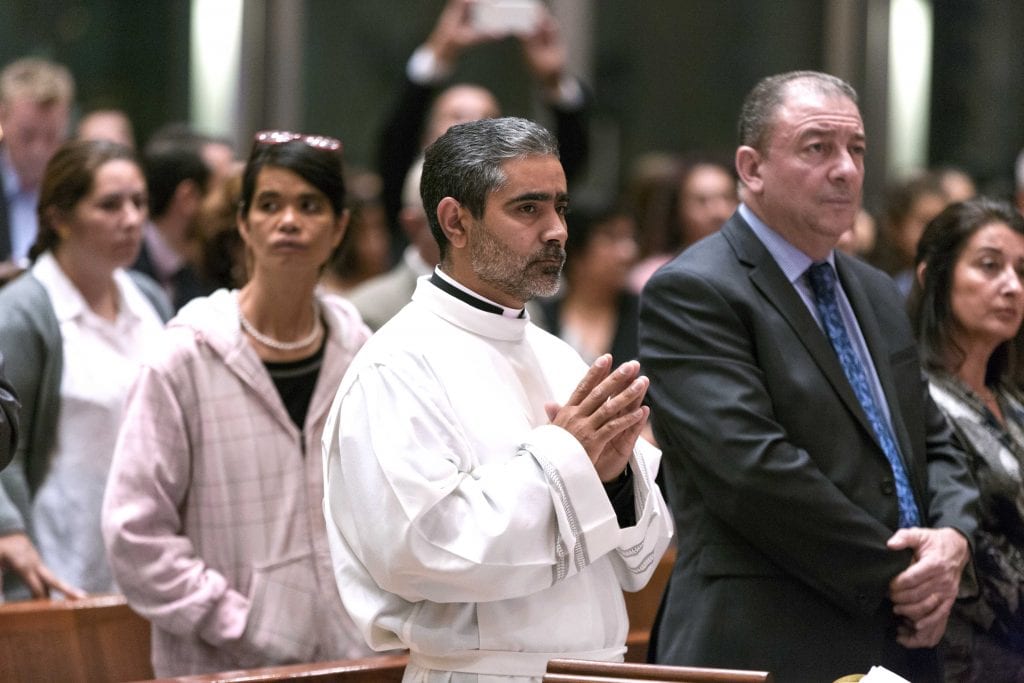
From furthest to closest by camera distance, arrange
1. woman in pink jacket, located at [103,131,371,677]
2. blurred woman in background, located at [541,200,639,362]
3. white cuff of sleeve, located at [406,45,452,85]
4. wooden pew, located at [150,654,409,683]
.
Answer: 1. blurred woman in background, located at [541,200,639,362]
2. white cuff of sleeve, located at [406,45,452,85]
3. woman in pink jacket, located at [103,131,371,677]
4. wooden pew, located at [150,654,409,683]

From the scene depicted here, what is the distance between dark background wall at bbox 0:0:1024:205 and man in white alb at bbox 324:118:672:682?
15.3ft

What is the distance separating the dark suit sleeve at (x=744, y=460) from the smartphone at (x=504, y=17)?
8.04 ft

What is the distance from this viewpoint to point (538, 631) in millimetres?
2713

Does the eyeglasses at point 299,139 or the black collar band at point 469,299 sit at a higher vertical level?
the eyeglasses at point 299,139

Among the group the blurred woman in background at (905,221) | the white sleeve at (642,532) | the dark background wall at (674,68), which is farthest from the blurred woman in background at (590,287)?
the white sleeve at (642,532)

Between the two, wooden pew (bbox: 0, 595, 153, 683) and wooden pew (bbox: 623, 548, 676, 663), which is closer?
wooden pew (bbox: 0, 595, 153, 683)

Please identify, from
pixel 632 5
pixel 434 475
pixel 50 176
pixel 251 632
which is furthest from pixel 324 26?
pixel 434 475

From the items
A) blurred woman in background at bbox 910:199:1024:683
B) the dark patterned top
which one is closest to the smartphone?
blurred woman in background at bbox 910:199:1024:683

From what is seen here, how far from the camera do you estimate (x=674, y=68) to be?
806 centimetres

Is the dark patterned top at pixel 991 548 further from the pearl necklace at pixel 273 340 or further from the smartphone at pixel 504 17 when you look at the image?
the smartphone at pixel 504 17

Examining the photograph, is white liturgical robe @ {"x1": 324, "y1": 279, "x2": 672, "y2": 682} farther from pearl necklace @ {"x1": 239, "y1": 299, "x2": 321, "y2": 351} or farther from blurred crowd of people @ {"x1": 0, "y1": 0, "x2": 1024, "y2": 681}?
pearl necklace @ {"x1": 239, "y1": 299, "x2": 321, "y2": 351}

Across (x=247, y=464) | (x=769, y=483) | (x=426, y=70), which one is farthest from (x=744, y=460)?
(x=426, y=70)

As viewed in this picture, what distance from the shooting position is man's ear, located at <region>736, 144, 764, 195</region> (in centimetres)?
344

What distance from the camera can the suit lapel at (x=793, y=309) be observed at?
3.26 m
